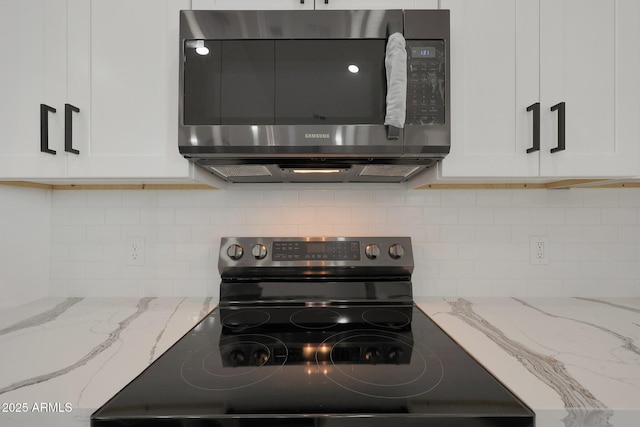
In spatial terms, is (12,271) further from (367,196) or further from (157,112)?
(367,196)

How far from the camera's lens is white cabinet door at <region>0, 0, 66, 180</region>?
3.28 feet

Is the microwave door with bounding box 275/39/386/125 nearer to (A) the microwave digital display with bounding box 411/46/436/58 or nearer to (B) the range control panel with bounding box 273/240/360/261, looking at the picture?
(A) the microwave digital display with bounding box 411/46/436/58

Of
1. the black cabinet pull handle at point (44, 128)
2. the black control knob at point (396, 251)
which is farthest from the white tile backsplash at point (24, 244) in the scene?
the black control knob at point (396, 251)

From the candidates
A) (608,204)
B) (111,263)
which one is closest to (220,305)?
(111,263)

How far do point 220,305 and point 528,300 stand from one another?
3.93 feet

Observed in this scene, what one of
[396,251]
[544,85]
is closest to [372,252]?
[396,251]

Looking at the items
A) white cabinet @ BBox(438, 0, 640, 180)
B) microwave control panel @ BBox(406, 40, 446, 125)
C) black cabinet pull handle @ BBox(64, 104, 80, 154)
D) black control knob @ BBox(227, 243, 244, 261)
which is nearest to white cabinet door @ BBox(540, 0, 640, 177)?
white cabinet @ BBox(438, 0, 640, 180)

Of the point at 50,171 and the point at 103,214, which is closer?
the point at 50,171

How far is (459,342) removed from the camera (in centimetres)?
90

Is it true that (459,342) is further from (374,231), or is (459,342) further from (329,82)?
(329,82)

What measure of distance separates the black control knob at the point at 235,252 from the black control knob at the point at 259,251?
5cm

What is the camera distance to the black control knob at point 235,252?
1.26 meters

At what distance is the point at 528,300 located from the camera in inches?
51.7

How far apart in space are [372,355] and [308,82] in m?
0.75
